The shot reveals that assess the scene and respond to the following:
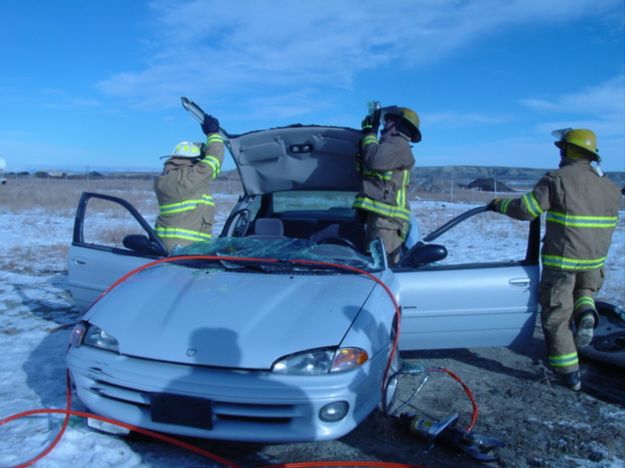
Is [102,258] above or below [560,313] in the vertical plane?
above

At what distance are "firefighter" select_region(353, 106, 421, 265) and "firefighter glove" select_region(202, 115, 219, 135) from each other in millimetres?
1358

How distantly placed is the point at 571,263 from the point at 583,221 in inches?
13.2

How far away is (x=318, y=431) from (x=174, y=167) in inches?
120

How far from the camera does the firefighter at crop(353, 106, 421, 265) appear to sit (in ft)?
14.8

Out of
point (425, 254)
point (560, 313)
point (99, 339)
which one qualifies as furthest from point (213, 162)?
point (560, 313)

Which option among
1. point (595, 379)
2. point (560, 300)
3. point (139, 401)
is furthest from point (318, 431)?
point (595, 379)

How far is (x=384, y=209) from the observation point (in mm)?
4562

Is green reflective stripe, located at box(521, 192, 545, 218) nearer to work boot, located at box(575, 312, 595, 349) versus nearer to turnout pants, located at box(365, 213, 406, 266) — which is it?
work boot, located at box(575, 312, 595, 349)

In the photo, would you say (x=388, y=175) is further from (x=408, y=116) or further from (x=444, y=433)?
(x=444, y=433)

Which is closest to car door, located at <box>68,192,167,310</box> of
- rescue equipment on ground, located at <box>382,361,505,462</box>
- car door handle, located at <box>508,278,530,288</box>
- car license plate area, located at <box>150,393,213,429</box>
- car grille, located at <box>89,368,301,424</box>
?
car grille, located at <box>89,368,301,424</box>

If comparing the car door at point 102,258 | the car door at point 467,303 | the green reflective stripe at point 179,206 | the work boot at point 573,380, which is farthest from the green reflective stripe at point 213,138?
the work boot at point 573,380

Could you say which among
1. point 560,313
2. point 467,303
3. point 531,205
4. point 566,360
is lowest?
point 566,360

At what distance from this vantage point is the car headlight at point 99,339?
282 centimetres

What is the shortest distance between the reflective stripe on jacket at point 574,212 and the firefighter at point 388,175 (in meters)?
0.97
